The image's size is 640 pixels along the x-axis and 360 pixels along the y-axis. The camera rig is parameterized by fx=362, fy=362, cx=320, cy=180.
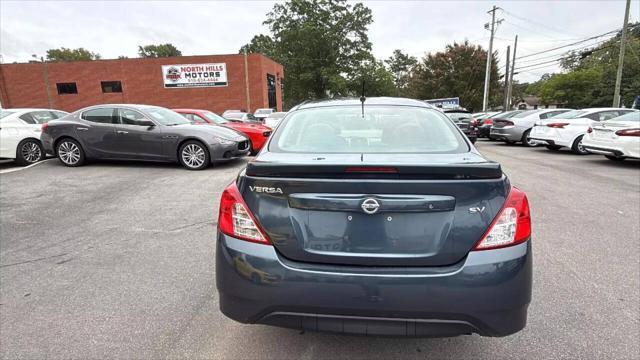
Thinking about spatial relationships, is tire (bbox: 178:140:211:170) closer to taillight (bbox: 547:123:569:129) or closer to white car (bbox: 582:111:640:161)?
white car (bbox: 582:111:640:161)

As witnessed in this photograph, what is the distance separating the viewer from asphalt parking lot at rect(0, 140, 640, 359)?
2305 mm

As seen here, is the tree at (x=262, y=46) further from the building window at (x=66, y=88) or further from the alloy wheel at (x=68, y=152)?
the alloy wheel at (x=68, y=152)

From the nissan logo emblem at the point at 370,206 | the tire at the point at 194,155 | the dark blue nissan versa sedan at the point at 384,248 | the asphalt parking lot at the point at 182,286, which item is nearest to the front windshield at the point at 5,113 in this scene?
the asphalt parking lot at the point at 182,286

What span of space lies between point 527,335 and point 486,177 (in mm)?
1345

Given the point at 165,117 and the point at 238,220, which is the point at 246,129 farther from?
the point at 238,220

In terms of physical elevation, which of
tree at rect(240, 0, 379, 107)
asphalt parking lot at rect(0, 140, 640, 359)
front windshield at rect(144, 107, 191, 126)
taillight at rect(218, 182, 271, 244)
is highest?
tree at rect(240, 0, 379, 107)

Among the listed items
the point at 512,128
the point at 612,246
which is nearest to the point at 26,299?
the point at 612,246

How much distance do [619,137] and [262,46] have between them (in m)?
56.9

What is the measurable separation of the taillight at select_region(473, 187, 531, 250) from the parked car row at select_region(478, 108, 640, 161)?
8777 mm

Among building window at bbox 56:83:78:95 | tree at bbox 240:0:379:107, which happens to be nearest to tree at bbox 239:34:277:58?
tree at bbox 240:0:379:107

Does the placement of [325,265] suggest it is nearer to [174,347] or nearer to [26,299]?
[174,347]

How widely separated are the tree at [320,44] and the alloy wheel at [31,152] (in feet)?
121

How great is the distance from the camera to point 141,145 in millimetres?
7977

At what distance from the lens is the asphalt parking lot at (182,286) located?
2.30 metres
